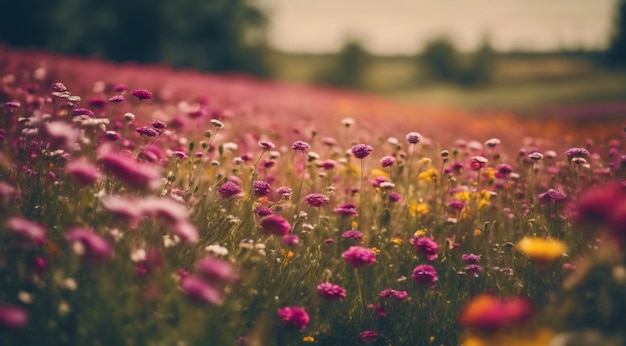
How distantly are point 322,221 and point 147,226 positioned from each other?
1.18m

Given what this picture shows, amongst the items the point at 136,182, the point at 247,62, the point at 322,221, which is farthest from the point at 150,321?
the point at 247,62

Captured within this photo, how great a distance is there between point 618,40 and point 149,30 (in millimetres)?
39722

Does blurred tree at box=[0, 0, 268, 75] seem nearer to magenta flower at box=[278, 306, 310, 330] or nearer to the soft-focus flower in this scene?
magenta flower at box=[278, 306, 310, 330]

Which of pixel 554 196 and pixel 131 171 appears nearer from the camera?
pixel 131 171

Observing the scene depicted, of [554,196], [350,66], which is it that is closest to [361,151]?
[554,196]

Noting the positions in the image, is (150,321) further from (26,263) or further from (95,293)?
(26,263)

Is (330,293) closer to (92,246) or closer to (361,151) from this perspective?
(361,151)

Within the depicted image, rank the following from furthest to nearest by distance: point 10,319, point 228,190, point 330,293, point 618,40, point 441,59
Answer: point 441,59 → point 618,40 → point 228,190 → point 330,293 → point 10,319

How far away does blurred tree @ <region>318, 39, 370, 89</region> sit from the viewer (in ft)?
158

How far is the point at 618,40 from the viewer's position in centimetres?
4262

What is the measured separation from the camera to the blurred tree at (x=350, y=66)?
48.1 metres

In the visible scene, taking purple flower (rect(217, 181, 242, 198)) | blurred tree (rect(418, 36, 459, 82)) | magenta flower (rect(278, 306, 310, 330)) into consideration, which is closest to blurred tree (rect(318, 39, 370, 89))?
blurred tree (rect(418, 36, 459, 82))

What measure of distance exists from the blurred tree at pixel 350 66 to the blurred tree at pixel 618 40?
21881 mm

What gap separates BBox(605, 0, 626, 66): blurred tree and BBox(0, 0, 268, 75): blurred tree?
105ft
